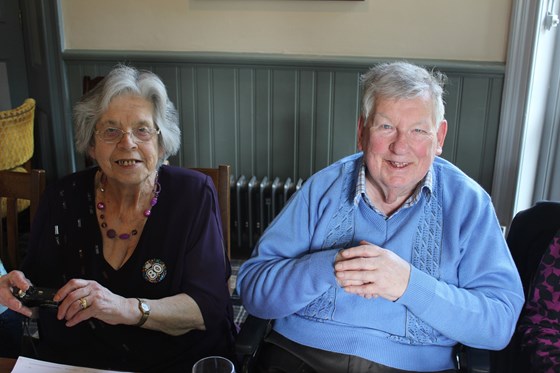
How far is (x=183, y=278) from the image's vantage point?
143cm

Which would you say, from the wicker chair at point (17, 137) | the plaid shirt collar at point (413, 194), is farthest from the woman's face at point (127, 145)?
the wicker chair at point (17, 137)

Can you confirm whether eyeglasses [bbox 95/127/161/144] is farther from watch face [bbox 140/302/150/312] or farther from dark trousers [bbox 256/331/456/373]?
dark trousers [bbox 256/331/456/373]

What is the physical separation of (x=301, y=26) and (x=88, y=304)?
6.68 feet

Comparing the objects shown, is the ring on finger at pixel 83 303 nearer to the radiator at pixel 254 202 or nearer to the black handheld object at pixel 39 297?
the black handheld object at pixel 39 297

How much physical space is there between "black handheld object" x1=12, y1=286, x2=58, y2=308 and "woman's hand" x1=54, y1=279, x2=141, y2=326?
4cm

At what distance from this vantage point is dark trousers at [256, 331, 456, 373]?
1.34 m

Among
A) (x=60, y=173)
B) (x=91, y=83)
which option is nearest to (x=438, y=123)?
(x=91, y=83)

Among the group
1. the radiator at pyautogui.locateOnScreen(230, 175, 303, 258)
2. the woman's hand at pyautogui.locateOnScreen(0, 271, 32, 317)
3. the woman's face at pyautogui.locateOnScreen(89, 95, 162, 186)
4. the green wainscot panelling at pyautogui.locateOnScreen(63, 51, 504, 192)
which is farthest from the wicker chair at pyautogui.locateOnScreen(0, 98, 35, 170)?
the woman's hand at pyautogui.locateOnScreen(0, 271, 32, 317)

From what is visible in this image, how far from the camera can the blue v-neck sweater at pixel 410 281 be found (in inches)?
50.0

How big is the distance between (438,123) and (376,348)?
0.60m

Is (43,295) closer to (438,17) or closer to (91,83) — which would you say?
(91,83)

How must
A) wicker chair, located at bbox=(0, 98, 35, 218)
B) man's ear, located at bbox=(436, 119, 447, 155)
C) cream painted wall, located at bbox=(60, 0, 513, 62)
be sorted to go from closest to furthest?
man's ear, located at bbox=(436, 119, 447, 155) → cream painted wall, located at bbox=(60, 0, 513, 62) → wicker chair, located at bbox=(0, 98, 35, 218)

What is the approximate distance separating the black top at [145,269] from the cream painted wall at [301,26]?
5.02ft

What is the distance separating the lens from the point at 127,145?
4.91 ft
